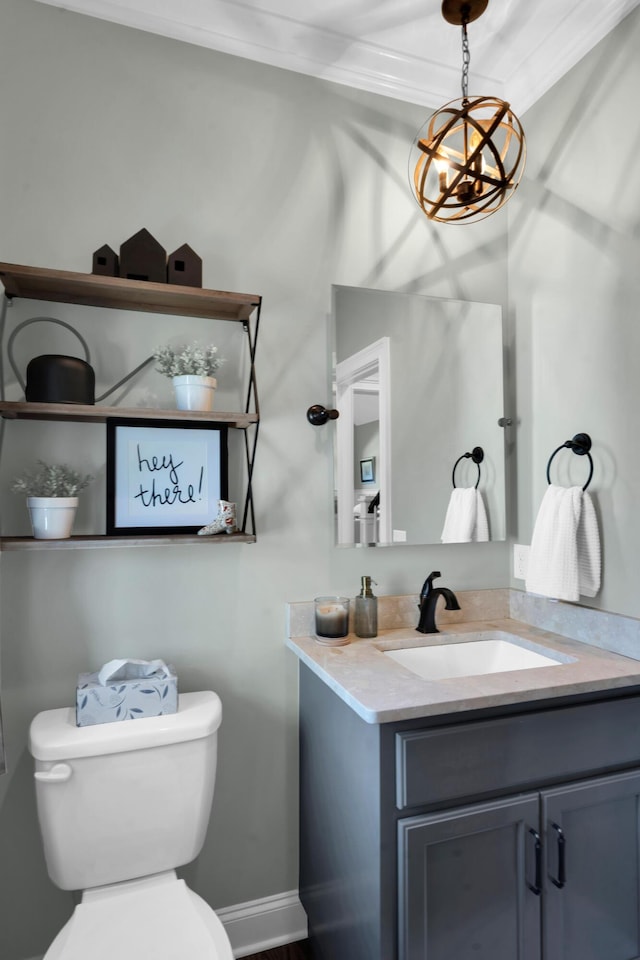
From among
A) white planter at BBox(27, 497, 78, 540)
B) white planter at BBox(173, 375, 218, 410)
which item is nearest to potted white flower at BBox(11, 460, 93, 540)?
white planter at BBox(27, 497, 78, 540)

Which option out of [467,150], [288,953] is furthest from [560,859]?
[467,150]

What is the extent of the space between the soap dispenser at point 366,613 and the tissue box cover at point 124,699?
1.92 ft

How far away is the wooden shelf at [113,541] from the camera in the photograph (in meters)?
1.39

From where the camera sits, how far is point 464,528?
1.98 metres

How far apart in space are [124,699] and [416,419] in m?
1.20

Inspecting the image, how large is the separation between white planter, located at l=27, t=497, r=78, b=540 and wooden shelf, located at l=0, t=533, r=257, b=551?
23 millimetres

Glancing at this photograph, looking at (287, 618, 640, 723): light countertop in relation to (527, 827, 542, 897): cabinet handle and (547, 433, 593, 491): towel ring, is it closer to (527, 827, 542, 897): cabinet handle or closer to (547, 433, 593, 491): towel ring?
(527, 827, 542, 897): cabinet handle

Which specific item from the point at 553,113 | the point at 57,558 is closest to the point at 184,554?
the point at 57,558

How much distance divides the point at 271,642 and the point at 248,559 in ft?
0.87

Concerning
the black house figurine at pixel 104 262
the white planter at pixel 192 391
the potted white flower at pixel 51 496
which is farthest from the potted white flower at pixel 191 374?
the potted white flower at pixel 51 496

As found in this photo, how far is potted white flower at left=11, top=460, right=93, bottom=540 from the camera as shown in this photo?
1425 millimetres

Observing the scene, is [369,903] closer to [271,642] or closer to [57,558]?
[271,642]

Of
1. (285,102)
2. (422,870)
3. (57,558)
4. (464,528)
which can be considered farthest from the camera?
(464,528)

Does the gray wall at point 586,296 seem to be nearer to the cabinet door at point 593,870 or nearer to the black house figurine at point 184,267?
the cabinet door at point 593,870
